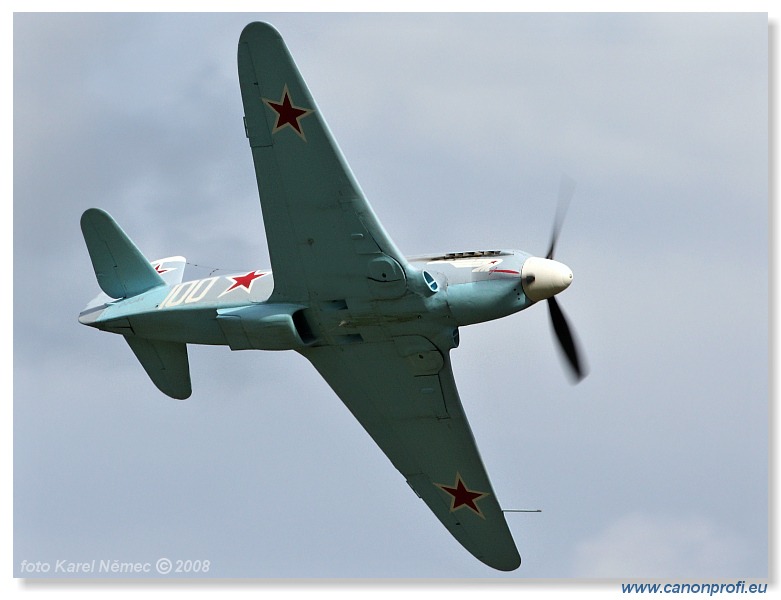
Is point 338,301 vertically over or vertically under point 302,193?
under

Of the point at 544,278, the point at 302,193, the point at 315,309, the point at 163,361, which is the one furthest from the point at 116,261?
the point at 544,278

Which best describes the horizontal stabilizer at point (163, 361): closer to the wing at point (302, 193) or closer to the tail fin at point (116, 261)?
the tail fin at point (116, 261)

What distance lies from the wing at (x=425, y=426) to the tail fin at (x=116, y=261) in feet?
11.2

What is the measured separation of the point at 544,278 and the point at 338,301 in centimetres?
362

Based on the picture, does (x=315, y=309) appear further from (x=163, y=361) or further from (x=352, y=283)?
(x=163, y=361)

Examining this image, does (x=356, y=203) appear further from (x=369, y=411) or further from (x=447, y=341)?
(x=369, y=411)

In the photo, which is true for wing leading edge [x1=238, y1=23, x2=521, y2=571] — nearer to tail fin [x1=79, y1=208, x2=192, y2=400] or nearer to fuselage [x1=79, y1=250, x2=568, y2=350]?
fuselage [x1=79, y1=250, x2=568, y2=350]

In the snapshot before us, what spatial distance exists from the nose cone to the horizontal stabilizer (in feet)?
24.4

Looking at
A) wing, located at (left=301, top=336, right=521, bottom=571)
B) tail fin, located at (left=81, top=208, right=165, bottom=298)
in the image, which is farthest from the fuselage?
wing, located at (left=301, top=336, right=521, bottom=571)

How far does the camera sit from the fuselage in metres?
24.8

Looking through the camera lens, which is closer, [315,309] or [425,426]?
[315,309]

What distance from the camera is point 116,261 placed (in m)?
28.1

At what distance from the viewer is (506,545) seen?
29875 mm

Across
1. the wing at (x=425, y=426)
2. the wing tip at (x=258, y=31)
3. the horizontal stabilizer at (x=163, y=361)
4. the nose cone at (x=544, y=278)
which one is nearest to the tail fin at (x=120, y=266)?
the horizontal stabilizer at (x=163, y=361)
